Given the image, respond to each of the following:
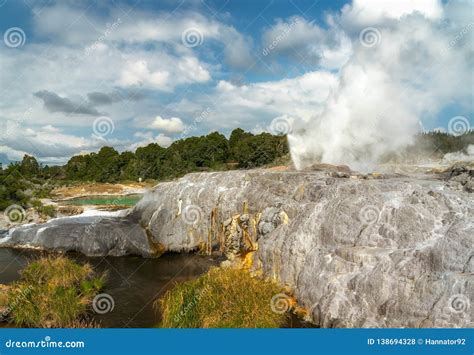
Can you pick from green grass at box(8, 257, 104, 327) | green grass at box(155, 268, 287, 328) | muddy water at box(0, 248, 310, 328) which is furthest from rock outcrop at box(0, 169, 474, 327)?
green grass at box(8, 257, 104, 327)

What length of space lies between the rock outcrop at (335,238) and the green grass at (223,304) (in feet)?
8.24

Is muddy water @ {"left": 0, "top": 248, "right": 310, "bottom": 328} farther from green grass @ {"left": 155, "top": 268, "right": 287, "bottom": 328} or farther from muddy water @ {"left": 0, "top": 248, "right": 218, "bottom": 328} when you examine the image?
green grass @ {"left": 155, "top": 268, "right": 287, "bottom": 328}

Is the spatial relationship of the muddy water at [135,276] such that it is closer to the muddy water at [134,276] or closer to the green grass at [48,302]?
the muddy water at [134,276]

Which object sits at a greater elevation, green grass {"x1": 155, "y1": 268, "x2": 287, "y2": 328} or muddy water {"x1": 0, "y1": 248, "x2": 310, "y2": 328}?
green grass {"x1": 155, "y1": 268, "x2": 287, "y2": 328}

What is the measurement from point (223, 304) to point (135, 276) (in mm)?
9371

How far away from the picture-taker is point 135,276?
19297 mm

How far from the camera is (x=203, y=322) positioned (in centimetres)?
1081

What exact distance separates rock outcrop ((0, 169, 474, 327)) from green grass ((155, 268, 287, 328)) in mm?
2510

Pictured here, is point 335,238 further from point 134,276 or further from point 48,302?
point 48,302

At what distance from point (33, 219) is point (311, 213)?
24.6m

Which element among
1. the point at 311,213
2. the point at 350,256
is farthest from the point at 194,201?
the point at 350,256

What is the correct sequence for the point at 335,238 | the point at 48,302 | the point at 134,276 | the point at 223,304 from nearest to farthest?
the point at 223,304, the point at 48,302, the point at 335,238, the point at 134,276

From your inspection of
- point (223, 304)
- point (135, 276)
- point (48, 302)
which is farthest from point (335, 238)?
point (48, 302)

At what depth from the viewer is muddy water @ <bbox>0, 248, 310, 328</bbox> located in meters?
14.1
